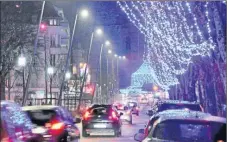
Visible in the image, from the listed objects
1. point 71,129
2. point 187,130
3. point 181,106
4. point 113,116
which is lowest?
point 71,129

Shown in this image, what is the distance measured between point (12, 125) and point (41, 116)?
7838mm

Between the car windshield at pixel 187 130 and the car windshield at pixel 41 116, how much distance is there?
8047 millimetres

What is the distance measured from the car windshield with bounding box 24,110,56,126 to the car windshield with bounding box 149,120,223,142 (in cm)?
805

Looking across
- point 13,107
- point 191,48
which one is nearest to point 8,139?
point 13,107

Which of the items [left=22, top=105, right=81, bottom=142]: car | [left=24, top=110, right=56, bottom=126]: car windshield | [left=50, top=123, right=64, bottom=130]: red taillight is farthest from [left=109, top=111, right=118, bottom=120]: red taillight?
[left=24, top=110, right=56, bottom=126]: car windshield

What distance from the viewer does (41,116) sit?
709 inches

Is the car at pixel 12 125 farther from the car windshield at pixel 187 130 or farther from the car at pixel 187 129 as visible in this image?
the car windshield at pixel 187 130

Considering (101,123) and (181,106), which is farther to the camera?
(101,123)

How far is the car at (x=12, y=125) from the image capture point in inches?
373

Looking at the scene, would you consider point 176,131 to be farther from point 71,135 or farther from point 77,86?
point 77,86

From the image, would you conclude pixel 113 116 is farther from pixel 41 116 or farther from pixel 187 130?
pixel 187 130

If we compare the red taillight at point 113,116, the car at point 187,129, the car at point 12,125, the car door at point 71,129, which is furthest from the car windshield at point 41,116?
the red taillight at point 113,116

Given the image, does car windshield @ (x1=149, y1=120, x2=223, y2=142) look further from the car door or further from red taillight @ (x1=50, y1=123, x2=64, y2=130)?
the car door

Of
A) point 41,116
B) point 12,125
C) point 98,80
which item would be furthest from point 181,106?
point 98,80
